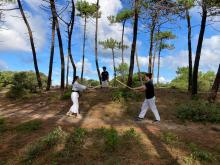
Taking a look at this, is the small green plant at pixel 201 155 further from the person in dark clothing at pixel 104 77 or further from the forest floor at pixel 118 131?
the person in dark clothing at pixel 104 77

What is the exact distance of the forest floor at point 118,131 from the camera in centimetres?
1030

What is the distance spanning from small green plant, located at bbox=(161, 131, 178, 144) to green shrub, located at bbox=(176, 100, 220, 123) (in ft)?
11.6

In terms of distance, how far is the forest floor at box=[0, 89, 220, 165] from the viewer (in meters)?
10.3

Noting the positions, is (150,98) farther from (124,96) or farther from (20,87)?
(20,87)

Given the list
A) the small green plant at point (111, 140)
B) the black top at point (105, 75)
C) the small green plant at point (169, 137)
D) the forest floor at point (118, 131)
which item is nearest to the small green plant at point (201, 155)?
the forest floor at point (118, 131)

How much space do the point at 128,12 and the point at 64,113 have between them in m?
24.4

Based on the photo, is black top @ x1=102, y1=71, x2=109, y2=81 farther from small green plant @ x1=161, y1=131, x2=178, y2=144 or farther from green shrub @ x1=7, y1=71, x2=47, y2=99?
small green plant @ x1=161, y1=131, x2=178, y2=144

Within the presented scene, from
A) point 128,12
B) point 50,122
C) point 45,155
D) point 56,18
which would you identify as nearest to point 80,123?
point 50,122

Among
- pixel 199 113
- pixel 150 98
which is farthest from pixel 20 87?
pixel 199 113

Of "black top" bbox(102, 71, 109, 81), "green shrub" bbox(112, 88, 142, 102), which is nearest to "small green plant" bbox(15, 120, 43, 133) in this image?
"green shrub" bbox(112, 88, 142, 102)

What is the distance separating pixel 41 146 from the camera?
10945 millimetres

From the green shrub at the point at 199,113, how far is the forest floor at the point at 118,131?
45 centimetres

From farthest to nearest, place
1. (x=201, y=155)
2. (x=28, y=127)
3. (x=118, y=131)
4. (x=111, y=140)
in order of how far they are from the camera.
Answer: (x=28, y=127) → (x=118, y=131) → (x=111, y=140) → (x=201, y=155)

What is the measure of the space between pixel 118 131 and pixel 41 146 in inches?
128
